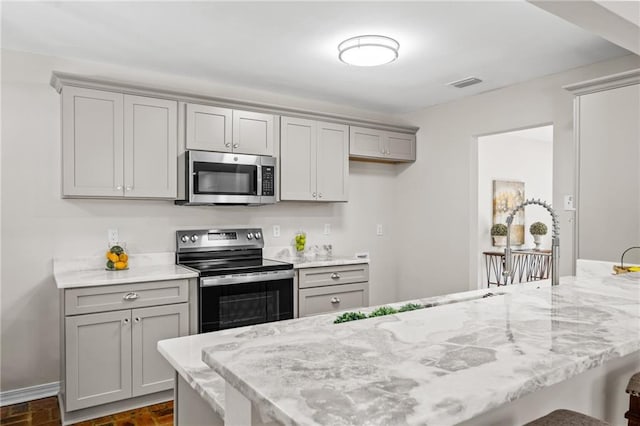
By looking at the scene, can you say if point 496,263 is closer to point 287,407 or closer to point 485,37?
point 485,37

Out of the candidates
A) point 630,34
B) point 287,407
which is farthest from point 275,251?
point 287,407

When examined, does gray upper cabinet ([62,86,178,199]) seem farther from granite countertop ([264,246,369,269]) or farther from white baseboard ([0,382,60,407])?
white baseboard ([0,382,60,407])

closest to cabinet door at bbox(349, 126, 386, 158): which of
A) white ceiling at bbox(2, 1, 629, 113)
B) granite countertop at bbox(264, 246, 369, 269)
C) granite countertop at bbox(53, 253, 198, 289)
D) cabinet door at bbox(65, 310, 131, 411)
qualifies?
white ceiling at bbox(2, 1, 629, 113)

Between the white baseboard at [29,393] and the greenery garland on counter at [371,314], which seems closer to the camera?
the greenery garland on counter at [371,314]

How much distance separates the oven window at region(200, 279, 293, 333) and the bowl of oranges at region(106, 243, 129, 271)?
649mm

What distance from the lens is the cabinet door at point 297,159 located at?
3.94 m

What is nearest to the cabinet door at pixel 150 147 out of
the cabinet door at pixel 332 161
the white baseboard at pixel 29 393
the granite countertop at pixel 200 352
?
the cabinet door at pixel 332 161

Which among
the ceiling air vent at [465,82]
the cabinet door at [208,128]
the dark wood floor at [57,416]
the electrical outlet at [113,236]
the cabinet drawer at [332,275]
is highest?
the ceiling air vent at [465,82]

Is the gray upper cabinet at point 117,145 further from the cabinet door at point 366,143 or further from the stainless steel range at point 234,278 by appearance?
the cabinet door at point 366,143

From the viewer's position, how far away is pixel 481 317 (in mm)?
1225

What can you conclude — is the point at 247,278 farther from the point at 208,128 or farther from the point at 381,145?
the point at 381,145

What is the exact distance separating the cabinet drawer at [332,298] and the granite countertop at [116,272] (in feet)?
3.31

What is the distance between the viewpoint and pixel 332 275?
3879 millimetres

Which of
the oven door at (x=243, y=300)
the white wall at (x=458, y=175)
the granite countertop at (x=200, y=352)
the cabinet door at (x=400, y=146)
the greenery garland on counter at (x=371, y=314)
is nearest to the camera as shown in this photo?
the granite countertop at (x=200, y=352)
